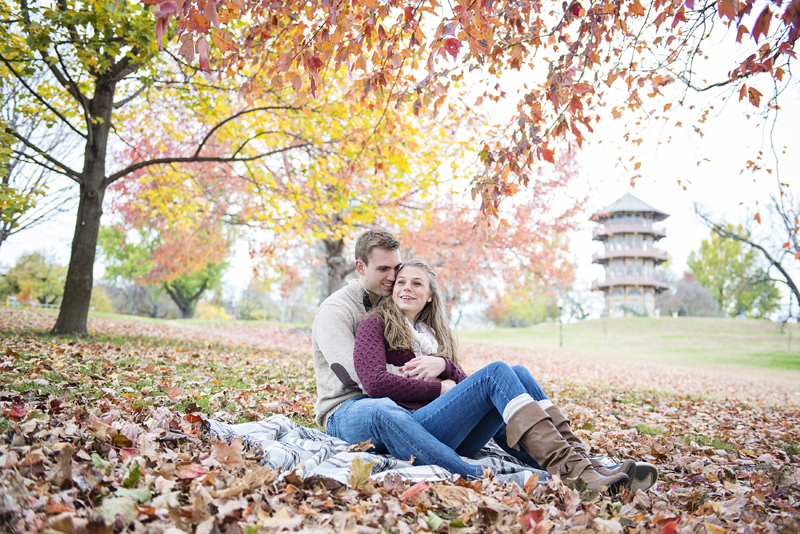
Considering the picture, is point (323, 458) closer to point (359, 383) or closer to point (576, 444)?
point (359, 383)

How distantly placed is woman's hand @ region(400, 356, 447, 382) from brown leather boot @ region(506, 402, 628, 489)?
2.06ft

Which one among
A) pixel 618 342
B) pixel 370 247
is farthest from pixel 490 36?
pixel 618 342

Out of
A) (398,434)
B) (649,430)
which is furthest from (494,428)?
(649,430)

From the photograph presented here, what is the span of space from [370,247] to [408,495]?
6.12 feet

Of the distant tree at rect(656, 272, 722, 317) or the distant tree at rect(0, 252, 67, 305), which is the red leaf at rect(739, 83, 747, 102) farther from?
the distant tree at rect(656, 272, 722, 317)

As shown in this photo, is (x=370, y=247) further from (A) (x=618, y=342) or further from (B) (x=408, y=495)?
(A) (x=618, y=342)

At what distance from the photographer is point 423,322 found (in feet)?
12.8

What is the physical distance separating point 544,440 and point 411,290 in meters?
1.36

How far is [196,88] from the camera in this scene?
873 centimetres

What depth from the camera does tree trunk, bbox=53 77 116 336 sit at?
27.2 ft

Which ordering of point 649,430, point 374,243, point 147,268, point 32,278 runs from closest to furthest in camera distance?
point 374,243 < point 649,430 < point 32,278 < point 147,268

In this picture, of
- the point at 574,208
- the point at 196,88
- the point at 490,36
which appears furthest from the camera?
the point at 574,208

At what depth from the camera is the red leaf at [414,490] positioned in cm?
251

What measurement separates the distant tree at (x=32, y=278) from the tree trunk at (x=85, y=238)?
20.2 metres
